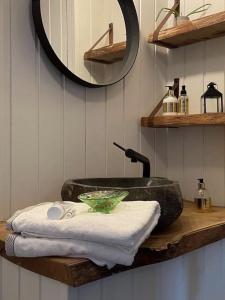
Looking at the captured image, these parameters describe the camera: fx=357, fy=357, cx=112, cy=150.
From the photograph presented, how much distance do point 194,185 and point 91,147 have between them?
519 mm

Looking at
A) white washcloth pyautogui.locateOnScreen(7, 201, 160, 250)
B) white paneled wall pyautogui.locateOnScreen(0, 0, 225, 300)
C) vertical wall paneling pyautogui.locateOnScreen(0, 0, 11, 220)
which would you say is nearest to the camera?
white washcloth pyautogui.locateOnScreen(7, 201, 160, 250)

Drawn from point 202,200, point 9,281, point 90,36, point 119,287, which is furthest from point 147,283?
point 90,36

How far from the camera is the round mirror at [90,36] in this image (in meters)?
1.20

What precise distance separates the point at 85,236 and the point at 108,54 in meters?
0.83

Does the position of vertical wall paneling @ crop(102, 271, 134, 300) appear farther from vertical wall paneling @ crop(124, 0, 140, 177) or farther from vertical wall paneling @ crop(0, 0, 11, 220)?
vertical wall paneling @ crop(124, 0, 140, 177)

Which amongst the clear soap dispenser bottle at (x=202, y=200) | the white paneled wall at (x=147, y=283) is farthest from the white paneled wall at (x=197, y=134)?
the white paneled wall at (x=147, y=283)

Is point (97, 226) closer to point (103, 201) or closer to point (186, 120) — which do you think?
point (103, 201)

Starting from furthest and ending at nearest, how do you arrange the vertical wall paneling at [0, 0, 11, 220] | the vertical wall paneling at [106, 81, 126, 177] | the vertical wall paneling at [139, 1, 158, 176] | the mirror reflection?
the vertical wall paneling at [139, 1, 158, 176] → the vertical wall paneling at [106, 81, 126, 177] → the mirror reflection → the vertical wall paneling at [0, 0, 11, 220]

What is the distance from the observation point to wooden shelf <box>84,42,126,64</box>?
1328 millimetres

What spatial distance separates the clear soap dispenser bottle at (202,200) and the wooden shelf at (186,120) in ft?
0.77

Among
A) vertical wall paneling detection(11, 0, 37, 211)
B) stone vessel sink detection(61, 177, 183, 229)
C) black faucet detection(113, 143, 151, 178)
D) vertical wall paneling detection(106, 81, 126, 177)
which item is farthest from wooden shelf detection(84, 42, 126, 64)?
stone vessel sink detection(61, 177, 183, 229)

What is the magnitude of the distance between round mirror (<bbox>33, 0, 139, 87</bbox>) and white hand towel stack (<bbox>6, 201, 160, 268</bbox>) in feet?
2.01

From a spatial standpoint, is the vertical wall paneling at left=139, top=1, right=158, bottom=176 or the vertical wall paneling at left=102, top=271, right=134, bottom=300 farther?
the vertical wall paneling at left=139, top=1, right=158, bottom=176

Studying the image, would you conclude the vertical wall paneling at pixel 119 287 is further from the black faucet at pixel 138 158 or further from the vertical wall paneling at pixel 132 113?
the vertical wall paneling at pixel 132 113
